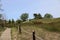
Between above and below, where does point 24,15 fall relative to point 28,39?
above

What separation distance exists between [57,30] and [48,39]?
11.5 ft

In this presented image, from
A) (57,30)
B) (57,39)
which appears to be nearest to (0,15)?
(57,30)

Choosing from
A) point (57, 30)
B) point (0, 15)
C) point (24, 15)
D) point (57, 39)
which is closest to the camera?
point (57, 39)

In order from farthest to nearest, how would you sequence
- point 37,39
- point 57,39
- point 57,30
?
point 57,30, point 57,39, point 37,39

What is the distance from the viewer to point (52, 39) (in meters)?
12.5

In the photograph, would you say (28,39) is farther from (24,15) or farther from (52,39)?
(24,15)

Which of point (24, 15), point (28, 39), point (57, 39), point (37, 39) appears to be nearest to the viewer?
point (37, 39)

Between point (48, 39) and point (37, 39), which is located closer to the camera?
point (37, 39)

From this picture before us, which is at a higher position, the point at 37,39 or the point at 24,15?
the point at 24,15

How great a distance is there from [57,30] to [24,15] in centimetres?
8373

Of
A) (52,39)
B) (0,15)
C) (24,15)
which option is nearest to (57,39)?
(52,39)

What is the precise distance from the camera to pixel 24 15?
3920 inches

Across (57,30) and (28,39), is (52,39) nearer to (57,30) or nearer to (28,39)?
(28,39)

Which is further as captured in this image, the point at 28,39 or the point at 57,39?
the point at 28,39
